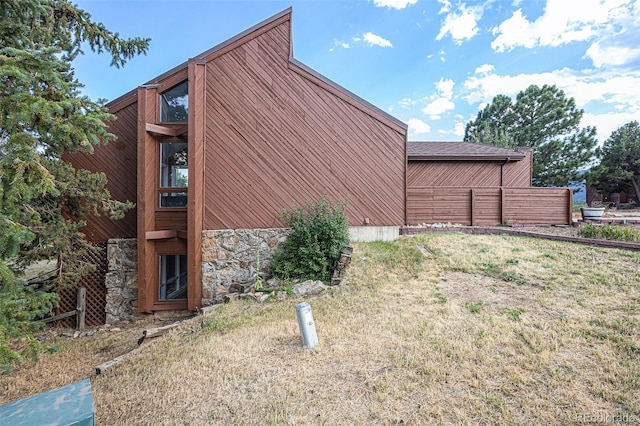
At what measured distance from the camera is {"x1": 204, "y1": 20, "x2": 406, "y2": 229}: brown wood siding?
23.3 feet

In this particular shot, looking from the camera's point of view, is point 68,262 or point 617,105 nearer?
point 68,262

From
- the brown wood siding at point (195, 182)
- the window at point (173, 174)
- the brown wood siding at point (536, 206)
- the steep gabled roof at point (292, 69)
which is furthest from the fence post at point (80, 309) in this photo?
the brown wood siding at point (536, 206)

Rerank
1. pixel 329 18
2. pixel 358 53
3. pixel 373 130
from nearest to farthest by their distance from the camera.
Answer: pixel 373 130 < pixel 329 18 < pixel 358 53

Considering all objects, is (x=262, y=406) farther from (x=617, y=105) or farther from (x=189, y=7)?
(x=617, y=105)

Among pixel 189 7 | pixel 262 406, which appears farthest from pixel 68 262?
pixel 189 7

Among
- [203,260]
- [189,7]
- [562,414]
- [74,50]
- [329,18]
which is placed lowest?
[562,414]

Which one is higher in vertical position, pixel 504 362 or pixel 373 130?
pixel 373 130

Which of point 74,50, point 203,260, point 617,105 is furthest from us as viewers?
point 617,105

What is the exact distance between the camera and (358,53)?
12.4 meters

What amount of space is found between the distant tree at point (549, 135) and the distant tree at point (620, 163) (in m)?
2.06

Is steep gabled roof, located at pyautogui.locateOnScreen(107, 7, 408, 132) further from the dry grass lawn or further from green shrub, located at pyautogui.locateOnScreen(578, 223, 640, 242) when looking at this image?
green shrub, located at pyautogui.locateOnScreen(578, 223, 640, 242)

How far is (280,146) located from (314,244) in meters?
2.80

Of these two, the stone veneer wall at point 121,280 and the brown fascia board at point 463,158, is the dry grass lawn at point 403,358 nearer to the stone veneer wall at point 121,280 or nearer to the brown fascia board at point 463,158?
the stone veneer wall at point 121,280

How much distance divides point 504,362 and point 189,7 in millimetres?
11054
